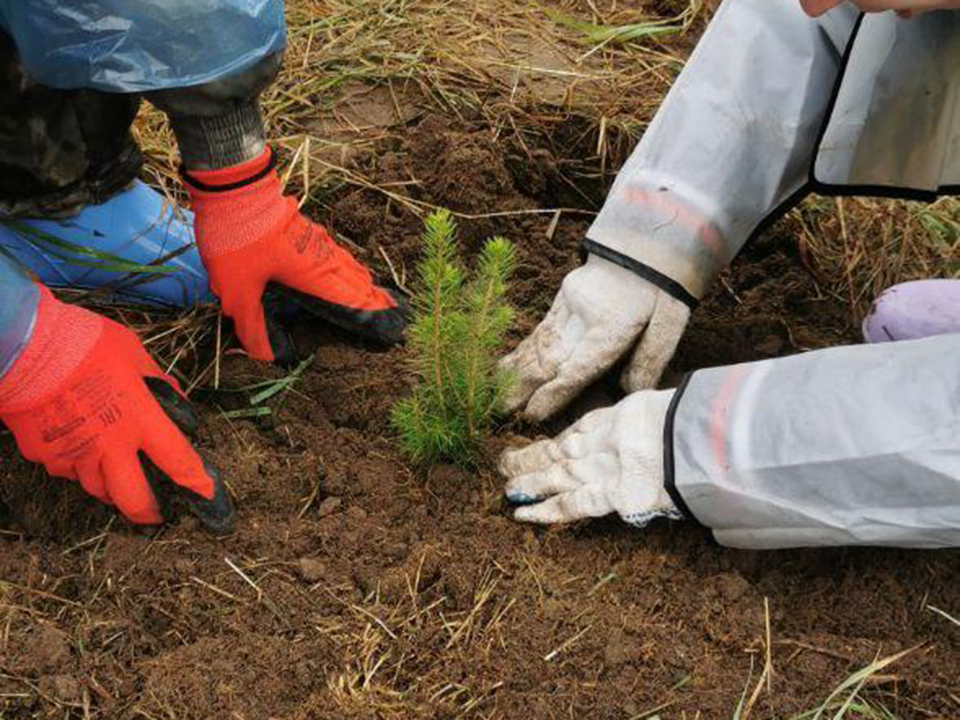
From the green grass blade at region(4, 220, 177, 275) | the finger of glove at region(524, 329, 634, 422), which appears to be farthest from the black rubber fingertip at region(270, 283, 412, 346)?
the finger of glove at region(524, 329, 634, 422)

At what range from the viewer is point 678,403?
1.86m

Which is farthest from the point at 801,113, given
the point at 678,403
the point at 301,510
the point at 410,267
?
the point at 301,510

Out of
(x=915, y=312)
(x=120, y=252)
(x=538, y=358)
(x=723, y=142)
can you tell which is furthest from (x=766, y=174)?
(x=120, y=252)

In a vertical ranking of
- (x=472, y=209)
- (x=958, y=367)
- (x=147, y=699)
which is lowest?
(x=147, y=699)

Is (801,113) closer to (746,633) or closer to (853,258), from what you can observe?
(853,258)

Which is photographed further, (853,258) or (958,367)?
(853,258)

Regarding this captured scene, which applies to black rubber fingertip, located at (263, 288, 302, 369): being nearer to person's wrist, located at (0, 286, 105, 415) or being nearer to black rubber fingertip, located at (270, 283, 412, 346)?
black rubber fingertip, located at (270, 283, 412, 346)

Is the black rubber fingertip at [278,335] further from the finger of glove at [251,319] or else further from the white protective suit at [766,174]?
the white protective suit at [766,174]

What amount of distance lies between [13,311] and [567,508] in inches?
39.8

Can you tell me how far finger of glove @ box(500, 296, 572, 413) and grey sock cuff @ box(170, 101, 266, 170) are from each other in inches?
26.5

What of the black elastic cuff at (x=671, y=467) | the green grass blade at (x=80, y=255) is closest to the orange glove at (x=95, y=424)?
the green grass blade at (x=80, y=255)

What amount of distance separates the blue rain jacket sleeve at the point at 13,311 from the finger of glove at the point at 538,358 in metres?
0.85

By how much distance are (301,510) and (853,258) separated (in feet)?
4.81

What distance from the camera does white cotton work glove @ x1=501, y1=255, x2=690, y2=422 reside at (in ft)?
6.75
